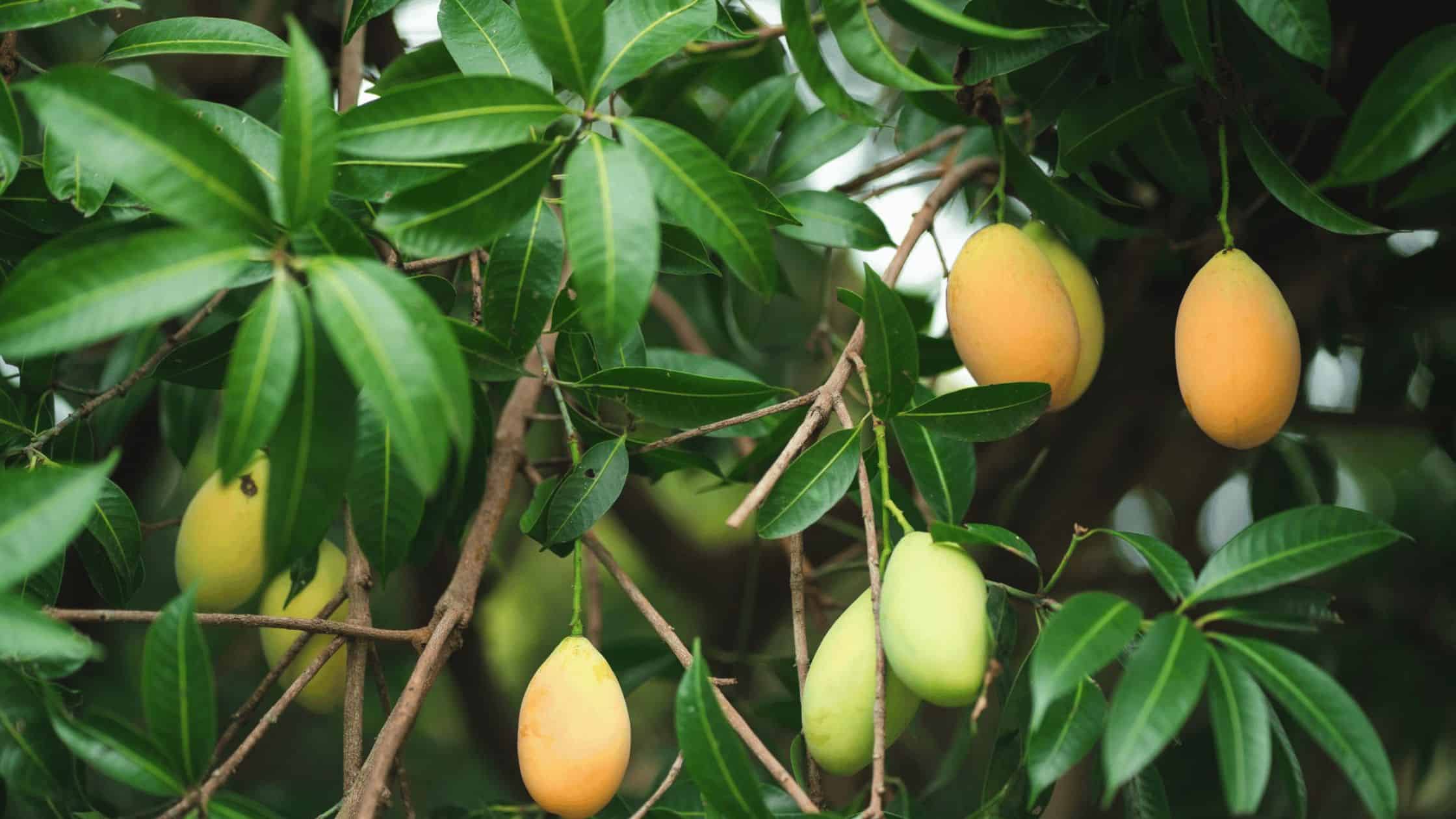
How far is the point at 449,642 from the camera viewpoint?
75 cm

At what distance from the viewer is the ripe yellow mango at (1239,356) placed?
2.34 feet

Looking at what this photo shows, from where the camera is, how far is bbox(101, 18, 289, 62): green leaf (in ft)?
2.46

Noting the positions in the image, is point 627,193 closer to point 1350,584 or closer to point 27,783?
point 27,783

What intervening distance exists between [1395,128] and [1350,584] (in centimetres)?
109

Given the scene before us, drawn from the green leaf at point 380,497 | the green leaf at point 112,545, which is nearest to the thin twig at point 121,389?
the green leaf at point 112,545

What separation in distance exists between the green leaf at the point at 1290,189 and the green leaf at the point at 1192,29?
0.06 m

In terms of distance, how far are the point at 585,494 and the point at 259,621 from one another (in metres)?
0.22

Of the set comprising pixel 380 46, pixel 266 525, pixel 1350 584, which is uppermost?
pixel 380 46

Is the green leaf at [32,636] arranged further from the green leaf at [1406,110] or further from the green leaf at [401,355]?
the green leaf at [1406,110]

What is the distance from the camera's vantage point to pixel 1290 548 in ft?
1.86

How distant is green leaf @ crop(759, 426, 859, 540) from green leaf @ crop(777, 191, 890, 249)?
31 centimetres

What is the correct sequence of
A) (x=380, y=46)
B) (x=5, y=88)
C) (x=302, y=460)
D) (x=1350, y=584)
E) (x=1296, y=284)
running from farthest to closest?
(x=1350, y=584) < (x=380, y=46) < (x=1296, y=284) < (x=5, y=88) < (x=302, y=460)

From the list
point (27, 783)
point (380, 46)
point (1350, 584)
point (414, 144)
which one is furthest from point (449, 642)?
point (1350, 584)

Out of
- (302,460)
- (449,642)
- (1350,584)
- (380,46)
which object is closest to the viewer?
(302,460)
